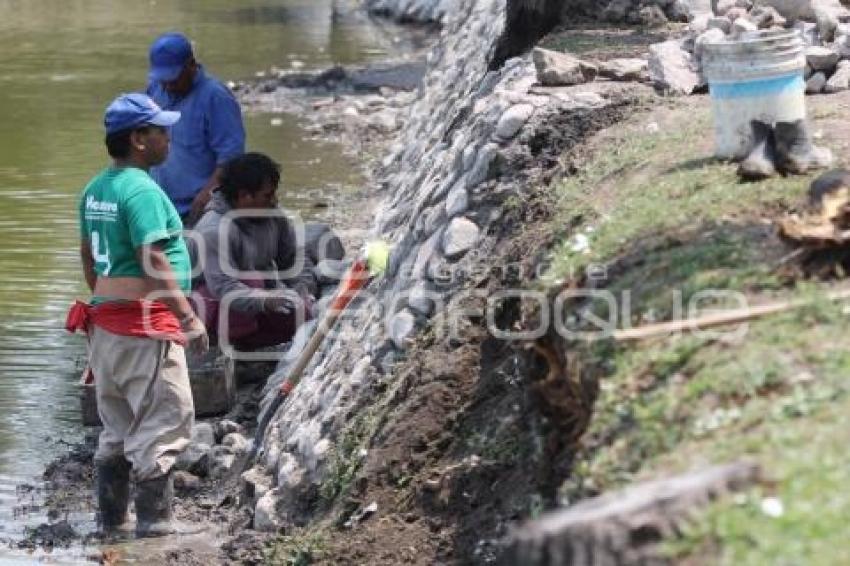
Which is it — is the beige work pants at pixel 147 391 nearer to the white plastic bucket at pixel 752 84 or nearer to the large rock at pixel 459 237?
the large rock at pixel 459 237

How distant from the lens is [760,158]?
6492 millimetres

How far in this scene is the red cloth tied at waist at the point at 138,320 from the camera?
7543 millimetres

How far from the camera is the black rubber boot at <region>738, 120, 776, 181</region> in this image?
21.1ft

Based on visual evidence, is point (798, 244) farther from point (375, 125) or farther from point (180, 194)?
point (375, 125)

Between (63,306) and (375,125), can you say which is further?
(375,125)

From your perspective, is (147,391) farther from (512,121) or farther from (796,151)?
(796,151)

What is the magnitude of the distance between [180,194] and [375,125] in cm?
873

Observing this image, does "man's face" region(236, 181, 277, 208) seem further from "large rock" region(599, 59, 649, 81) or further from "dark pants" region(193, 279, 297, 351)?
"large rock" region(599, 59, 649, 81)

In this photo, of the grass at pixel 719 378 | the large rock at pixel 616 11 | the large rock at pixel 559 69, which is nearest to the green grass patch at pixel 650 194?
the grass at pixel 719 378

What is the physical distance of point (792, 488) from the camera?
3922mm

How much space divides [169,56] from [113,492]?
2.89 metres

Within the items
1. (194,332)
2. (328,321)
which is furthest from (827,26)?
(194,332)

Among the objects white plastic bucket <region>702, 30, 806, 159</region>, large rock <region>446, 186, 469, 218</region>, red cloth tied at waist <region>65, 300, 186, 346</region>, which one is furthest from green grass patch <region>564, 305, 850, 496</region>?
large rock <region>446, 186, 469, 218</region>

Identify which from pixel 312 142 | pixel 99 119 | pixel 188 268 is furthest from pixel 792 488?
pixel 99 119
